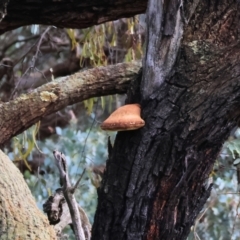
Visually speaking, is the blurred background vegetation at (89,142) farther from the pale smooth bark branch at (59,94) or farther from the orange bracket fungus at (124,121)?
the orange bracket fungus at (124,121)

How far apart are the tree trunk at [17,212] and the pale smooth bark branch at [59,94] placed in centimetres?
31

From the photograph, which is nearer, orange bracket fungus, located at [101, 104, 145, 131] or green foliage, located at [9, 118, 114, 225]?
orange bracket fungus, located at [101, 104, 145, 131]

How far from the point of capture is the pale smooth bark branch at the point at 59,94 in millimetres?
1495

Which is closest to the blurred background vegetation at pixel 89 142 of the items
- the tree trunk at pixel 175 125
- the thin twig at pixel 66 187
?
the thin twig at pixel 66 187

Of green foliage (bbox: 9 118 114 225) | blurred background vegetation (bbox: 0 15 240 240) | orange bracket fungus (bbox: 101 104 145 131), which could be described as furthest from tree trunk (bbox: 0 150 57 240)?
green foliage (bbox: 9 118 114 225)

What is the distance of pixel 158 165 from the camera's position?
3.47ft

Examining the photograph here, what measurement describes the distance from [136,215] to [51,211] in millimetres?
293

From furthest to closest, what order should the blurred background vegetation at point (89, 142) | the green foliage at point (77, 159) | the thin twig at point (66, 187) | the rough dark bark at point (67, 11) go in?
the green foliage at point (77, 159) → the blurred background vegetation at point (89, 142) → the rough dark bark at point (67, 11) → the thin twig at point (66, 187)

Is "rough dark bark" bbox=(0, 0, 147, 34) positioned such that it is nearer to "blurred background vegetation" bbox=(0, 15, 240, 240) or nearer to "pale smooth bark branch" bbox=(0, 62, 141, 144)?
"pale smooth bark branch" bbox=(0, 62, 141, 144)

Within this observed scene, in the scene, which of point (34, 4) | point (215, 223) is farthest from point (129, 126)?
point (215, 223)

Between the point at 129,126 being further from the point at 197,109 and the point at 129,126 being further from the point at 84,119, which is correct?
the point at 84,119

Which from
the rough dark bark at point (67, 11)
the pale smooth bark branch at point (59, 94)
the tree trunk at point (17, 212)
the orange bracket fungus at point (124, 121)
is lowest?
the tree trunk at point (17, 212)

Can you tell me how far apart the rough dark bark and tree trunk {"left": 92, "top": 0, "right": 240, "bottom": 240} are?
403 millimetres

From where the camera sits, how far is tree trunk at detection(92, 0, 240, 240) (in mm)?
1046
